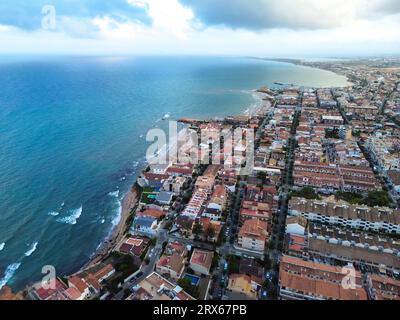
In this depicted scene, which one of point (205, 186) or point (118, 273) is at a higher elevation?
point (205, 186)

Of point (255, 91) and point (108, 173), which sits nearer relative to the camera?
point (108, 173)

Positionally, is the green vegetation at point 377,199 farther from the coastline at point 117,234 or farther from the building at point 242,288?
the coastline at point 117,234

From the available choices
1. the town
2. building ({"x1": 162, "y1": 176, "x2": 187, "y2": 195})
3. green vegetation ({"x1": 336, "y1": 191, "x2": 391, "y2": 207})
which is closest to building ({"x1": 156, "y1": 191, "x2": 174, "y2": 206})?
the town

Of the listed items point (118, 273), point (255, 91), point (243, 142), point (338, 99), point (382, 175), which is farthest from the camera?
point (255, 91)

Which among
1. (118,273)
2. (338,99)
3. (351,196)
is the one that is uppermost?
(338,99)

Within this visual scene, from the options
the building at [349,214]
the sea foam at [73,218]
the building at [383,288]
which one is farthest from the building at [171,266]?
the building at [383,288]

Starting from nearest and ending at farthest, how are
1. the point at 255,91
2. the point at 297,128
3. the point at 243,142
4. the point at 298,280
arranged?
the point at 298,280 → the point at 243,142 → the point at 297,128 → the point at 255,91
